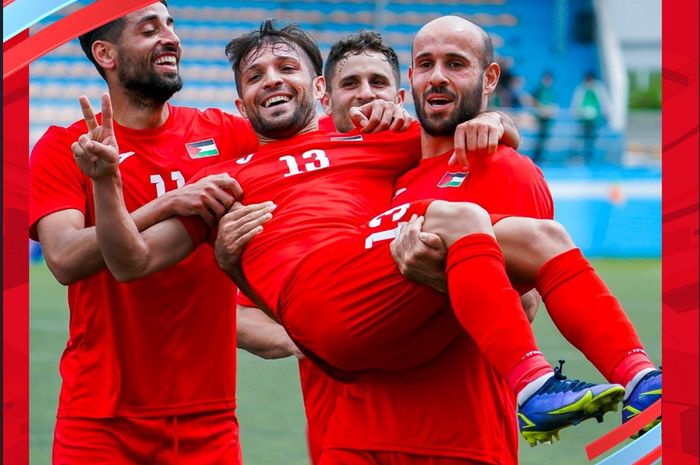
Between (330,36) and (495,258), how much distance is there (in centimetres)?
2071

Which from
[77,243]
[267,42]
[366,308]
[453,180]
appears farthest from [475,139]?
[77,243]

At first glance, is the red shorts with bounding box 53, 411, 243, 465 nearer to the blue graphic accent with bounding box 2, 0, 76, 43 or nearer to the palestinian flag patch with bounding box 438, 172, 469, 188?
the palestinian flag patch with bounding box 438, 172, 469, 188

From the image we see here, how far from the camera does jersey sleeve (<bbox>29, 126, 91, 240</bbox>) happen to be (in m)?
3.71

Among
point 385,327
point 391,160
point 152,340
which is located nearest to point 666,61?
point 385,327

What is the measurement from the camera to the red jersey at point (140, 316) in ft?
12.4

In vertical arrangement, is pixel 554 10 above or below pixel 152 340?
above

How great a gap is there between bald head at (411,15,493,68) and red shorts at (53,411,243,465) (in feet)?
4.91

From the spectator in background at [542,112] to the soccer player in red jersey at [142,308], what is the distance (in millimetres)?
14008

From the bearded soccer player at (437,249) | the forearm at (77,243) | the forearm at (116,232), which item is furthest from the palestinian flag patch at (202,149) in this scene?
the bearded soccer player at (437,249)

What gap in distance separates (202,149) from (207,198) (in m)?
0.58

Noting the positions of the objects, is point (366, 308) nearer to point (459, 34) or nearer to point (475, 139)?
point (475, 139)

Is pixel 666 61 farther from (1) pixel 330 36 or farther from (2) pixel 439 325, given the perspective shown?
(1) pixel 330 36

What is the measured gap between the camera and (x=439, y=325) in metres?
3.01

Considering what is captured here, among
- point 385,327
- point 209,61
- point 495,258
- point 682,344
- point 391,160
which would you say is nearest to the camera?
point 682,344
